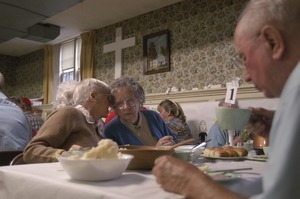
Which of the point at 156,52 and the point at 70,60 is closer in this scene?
the point at 156,52

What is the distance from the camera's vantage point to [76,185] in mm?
917

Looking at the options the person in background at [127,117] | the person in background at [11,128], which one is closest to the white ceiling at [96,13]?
the person in background at [11,128]

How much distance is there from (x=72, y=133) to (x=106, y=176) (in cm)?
103

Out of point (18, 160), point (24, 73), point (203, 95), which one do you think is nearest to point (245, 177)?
point (18, 160)

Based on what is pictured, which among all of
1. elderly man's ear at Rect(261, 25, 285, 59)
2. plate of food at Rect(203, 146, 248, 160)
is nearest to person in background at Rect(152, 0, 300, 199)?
elderly man's ear at Rect(261, 25, 285, 59)

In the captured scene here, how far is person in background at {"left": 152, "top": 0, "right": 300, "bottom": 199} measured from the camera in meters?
0.59

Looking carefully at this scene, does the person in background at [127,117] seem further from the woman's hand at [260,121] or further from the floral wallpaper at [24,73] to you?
the floral wallpaper at [24,73]

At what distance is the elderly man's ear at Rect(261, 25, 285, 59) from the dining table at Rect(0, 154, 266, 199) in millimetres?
374

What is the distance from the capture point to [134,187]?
90cm

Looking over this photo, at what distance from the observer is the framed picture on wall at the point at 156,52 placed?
5340 mm

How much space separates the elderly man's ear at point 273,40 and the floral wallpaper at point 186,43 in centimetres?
384

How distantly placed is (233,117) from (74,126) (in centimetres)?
95

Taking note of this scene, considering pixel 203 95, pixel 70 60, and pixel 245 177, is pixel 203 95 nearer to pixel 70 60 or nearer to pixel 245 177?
pixel 70 60

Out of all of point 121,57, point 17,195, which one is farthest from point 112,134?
point 121,57
